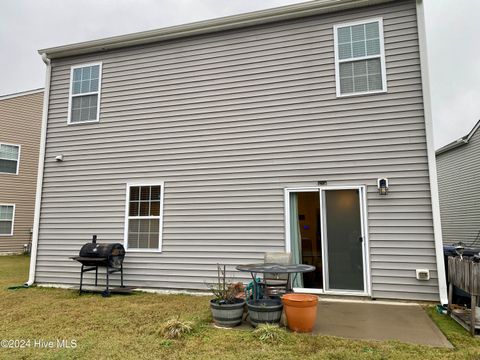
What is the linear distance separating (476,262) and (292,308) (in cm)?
224

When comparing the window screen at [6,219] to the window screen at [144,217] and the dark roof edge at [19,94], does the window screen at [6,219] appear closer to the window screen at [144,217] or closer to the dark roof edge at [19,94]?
the dark roof edge at [19,94]

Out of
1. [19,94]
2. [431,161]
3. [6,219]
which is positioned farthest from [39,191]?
[19,94]

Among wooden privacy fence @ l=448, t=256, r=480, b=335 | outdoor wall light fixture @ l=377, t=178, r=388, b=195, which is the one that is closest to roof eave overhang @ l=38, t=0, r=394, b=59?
outdoor wall light fixture @ l=377, t=178, r=388, b=195

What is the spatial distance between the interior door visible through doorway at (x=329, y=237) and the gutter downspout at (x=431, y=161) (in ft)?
3.62

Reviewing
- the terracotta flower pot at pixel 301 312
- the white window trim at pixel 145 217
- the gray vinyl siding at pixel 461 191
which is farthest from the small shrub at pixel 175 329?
the gray vinyl siding at pixel 461 191

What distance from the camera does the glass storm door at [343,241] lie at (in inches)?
224

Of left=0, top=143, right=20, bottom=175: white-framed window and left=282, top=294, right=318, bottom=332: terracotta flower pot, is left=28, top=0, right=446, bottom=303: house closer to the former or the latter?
left=282, top=294, right=318, bottom=332: terracotta flower pot

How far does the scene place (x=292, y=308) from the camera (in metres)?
3.99

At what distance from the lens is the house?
18.5 feet

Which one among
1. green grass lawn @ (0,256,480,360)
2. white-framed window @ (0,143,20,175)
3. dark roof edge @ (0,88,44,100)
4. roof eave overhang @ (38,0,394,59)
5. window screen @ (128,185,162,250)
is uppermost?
dark roof edge @ (0,88,44,100)

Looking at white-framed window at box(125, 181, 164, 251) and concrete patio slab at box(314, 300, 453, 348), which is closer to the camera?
concrete patio slab at box(314, 300, 453, 348)

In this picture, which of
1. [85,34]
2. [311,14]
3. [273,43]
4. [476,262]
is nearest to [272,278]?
[476,262]

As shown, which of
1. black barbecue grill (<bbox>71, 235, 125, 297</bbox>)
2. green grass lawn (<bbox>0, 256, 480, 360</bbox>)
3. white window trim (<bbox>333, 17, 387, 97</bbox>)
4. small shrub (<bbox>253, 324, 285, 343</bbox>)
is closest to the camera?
green grass lawn (<bbox>0, 256, 480, 360</bbox>)

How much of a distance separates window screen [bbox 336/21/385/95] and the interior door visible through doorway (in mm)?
1870
